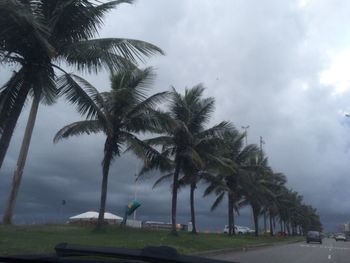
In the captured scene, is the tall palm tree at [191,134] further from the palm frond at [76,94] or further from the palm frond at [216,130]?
the palm frond at [76,94]

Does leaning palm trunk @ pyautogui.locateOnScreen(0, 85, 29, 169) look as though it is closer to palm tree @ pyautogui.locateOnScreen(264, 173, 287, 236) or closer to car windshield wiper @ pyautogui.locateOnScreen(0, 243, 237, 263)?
car windshield wiper @ pyautogui.locateOnScreen(0, 243, 237, 263)

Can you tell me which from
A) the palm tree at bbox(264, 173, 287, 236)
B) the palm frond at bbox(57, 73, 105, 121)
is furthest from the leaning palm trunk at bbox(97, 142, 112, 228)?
the palm tree at bbox(264, 173, 287, 236)

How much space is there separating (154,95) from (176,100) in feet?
19.1

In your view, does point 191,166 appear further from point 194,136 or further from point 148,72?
point 148,72

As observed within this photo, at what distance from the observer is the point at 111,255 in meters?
5.64

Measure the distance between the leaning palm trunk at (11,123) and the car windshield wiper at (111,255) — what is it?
8929 mm

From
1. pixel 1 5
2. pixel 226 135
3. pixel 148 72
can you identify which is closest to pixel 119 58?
pixel 1 5

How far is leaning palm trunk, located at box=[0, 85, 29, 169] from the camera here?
46.6 ft

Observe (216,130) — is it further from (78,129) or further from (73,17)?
(73,17)

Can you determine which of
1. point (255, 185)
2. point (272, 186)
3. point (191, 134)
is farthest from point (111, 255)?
point (272, 186)

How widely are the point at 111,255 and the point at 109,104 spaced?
21011 mm

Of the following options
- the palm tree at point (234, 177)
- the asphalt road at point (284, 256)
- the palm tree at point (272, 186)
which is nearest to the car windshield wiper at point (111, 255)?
the asphalt road at point (284, 256)

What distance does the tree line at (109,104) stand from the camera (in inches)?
572

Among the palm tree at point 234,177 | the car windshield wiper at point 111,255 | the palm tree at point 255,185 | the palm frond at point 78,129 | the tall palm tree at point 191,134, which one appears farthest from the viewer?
the palm tree at point 255,185
